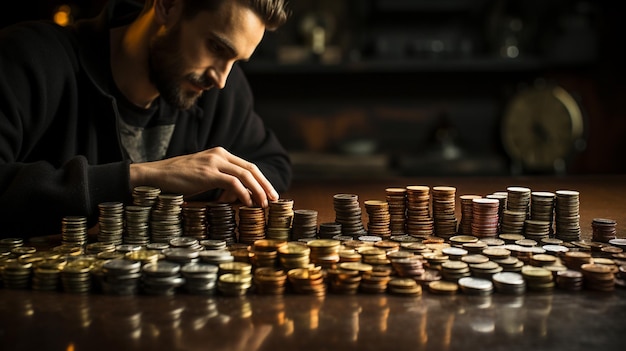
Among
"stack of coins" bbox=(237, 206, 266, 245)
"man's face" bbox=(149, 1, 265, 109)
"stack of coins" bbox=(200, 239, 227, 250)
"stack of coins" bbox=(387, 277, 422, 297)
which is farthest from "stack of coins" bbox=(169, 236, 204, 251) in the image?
"man's face" bbox=(149, 1, 265, 109)

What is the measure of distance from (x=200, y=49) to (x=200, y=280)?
1071 millimetres

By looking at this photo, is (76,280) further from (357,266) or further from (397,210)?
(397,210)

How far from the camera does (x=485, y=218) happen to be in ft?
5.89

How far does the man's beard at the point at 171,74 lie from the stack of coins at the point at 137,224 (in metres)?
0.70

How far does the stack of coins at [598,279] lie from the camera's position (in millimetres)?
1381

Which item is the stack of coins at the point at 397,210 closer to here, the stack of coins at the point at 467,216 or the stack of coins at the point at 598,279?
the stack of coins at the point at 467,216

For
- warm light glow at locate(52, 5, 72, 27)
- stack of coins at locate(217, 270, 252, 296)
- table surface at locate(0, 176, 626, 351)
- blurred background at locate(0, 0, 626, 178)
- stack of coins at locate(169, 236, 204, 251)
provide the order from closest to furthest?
table surface at locate(0, 176, 626, 351), stack of coins at locate(217, 270, 252, 296), stack of coins at locate(169, 236, 204, 251), warm light glow at locate(52, 5, 72, 27), blurred background at locate(0, 0, 626, 178)

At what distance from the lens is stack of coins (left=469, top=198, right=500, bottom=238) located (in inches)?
70.5

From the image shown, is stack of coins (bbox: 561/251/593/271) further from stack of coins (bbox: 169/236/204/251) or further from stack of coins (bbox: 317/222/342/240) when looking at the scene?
stack of coins (bbox: 169/236/204/251)

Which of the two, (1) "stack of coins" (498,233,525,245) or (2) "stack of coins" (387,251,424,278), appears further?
(1) "stack of coins" (498,233,525,245)

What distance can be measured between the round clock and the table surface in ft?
11.7

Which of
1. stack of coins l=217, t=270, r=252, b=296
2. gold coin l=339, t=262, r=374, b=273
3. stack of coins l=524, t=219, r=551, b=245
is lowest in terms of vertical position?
stack of coins l=217, t=270, r=252, b=296

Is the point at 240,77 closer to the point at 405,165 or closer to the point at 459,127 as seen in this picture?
the point at 405,165

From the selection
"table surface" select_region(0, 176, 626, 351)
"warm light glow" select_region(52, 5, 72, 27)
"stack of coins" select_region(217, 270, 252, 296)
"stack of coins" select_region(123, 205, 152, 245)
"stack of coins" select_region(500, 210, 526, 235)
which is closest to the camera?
"table surface" select_region(0, 176, 626, 351)
